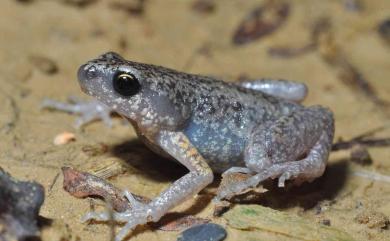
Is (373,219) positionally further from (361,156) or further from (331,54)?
(331,54)

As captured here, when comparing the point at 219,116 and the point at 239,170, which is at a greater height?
the point at 219,116

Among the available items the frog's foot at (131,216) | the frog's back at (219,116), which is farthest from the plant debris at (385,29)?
the frog's foot at (131,216)

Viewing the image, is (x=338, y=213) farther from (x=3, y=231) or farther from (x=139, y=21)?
(x=139, y=21)

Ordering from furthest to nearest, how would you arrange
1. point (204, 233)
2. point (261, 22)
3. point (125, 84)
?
point (261, 22) < point (125, 84) < point (204, 233)

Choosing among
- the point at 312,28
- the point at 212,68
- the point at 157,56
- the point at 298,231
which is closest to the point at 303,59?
the point at 312,28

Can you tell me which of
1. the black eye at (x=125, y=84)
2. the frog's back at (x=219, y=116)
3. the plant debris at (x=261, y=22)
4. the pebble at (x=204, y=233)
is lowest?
the pebble at (x=204, y=233)

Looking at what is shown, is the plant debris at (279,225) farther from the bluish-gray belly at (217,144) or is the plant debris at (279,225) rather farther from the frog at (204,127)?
the bluish-gray belly at (217,144)

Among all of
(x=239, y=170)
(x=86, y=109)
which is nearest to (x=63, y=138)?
(x=86, y=109)

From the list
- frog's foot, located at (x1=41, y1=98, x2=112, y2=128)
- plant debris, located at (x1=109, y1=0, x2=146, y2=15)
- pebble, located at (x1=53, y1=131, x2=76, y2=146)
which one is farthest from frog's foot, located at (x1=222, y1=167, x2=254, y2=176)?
plant debris, located at (x1=109, y1=0, x2=146, y2=15)
